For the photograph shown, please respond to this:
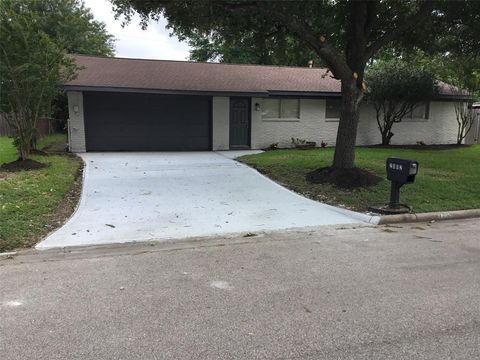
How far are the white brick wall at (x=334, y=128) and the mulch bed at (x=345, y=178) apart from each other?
794 centimetres

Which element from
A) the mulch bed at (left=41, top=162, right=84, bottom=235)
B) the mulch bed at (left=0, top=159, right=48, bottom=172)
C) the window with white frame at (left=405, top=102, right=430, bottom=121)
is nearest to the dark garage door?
the mulch bed at (left=0, top=159, right=48, bottom=172)

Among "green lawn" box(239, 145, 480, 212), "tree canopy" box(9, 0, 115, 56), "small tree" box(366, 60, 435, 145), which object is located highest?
"tree canopy" box(9, 0, 115, 56)

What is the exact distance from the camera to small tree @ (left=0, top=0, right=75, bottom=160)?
11.5 meters

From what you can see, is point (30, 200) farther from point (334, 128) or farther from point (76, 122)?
point (334, 128)

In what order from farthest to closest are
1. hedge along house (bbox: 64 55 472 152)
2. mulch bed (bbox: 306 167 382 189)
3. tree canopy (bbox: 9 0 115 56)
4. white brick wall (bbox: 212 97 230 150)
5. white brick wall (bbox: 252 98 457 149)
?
tree canopy (bbox: 9 0 115 56)
white brick wall (bbox: 252 98 457 149)
white brick wall (bbox: 212 97 230 150)
hedge along house (bbox: 64 55 472 152)
mulch bed (bbox: 306 167 382 189)

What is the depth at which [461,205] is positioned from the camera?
358 inches

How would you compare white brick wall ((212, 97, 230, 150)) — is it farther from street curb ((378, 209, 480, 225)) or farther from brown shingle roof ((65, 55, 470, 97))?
street curb ((378, 209, 480, 225))

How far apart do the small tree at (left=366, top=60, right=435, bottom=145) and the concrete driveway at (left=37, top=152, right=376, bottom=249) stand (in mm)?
9228

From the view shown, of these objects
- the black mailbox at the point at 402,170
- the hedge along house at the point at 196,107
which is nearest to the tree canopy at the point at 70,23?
the hedge along house at the point at 196,107

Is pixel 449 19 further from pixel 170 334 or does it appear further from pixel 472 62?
pixel 170 334

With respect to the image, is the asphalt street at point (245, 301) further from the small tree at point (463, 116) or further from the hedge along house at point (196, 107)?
the small tree at point (463, 116)

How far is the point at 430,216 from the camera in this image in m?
8.40

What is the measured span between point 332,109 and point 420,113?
16.5 feet

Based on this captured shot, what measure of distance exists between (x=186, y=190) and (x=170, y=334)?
6.65m
